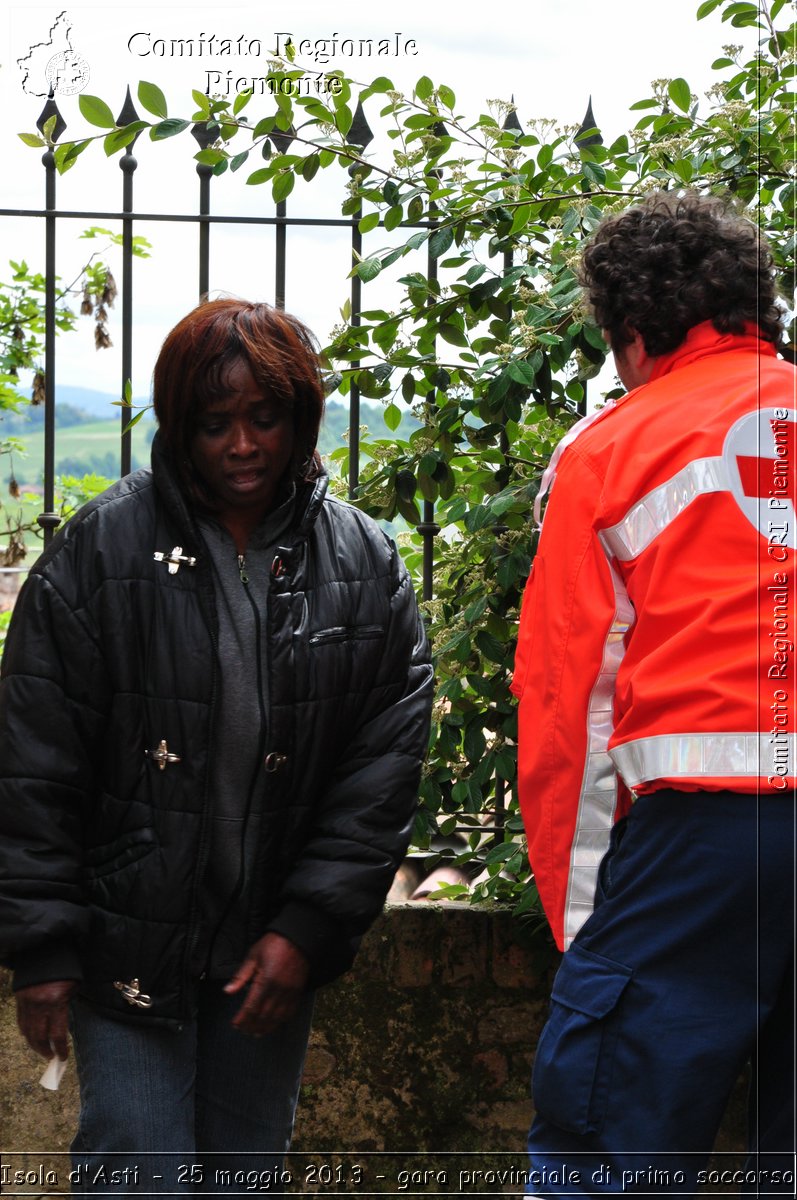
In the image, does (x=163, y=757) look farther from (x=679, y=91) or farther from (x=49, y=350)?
(x=679, y=91)

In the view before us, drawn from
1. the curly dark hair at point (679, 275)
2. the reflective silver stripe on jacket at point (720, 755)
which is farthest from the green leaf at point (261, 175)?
the reflective silver stripe on jacket at point (720, 755)

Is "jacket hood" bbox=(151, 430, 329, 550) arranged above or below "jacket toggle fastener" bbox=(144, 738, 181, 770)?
above

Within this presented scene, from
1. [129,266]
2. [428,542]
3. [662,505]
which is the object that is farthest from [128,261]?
[662,505]

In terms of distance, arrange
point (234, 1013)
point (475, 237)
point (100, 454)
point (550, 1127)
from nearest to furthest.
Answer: point (550, 1127), point (234, 1013), point (475, 237), point (100, 454)

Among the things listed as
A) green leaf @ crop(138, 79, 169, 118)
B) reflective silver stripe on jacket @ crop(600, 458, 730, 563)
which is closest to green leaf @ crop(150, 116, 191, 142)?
green leaf @ crop(138, 79, 169, 118)

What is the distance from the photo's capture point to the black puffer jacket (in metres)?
2.07

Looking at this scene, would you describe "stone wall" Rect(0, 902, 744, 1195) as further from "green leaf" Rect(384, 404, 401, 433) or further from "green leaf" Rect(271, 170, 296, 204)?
"green leaf" Rect(271, 170, 296, 204)

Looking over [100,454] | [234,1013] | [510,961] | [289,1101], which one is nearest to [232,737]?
[234,1013]

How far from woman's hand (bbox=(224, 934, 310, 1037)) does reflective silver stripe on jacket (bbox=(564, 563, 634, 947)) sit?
0.45 metres

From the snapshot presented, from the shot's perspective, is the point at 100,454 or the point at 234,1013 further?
the point at 100,454

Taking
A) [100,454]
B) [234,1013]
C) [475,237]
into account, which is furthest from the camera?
[100,454]

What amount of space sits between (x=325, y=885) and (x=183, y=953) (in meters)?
0.25

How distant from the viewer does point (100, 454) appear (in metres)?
4.19

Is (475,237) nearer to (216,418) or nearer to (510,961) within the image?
(216,418)
